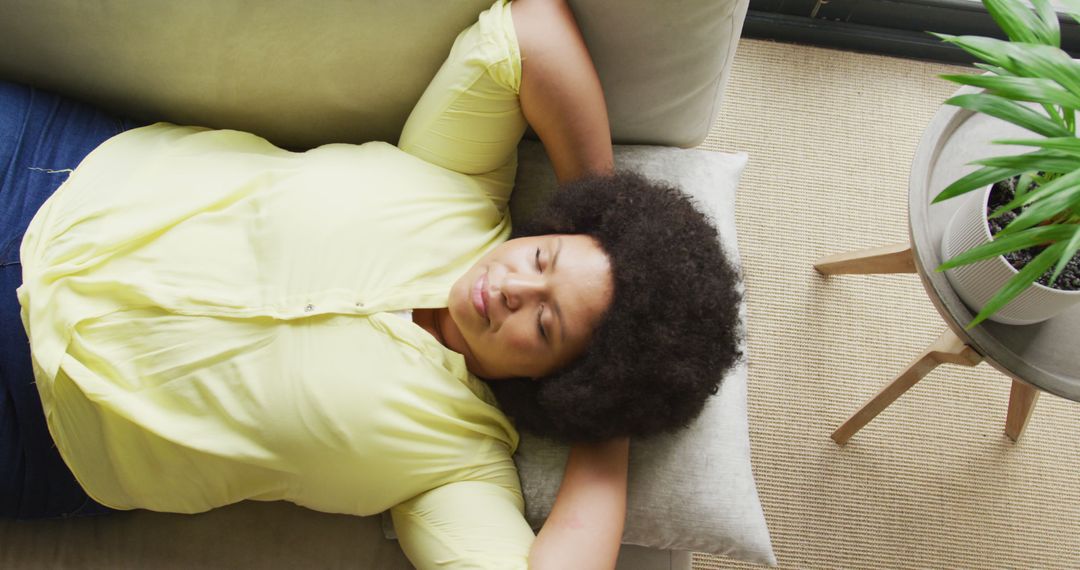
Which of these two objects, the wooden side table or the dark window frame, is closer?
the wooden side table

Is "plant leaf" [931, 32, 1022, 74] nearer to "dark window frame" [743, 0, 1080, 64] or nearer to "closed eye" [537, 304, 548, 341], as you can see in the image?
"closed eye" [537, 304, 548, 341]

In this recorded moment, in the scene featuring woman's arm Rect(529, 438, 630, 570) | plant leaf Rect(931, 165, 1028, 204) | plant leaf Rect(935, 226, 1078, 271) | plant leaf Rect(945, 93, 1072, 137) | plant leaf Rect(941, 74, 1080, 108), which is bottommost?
woman's arm Rect(529, 438, 630, 570)

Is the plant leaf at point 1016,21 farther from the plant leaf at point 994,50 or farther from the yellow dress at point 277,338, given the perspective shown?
the yellow dress at point 277,338

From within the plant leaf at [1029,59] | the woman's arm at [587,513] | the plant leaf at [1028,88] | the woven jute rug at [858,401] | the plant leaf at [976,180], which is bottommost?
the woven jute rug at [858,401]

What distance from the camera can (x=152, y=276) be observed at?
105 cm

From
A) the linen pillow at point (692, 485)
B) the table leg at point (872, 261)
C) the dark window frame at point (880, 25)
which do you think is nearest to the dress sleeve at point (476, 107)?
the linen pillow at point (692, 485)

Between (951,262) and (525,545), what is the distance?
665 mm

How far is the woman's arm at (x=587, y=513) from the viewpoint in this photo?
1.01 metres

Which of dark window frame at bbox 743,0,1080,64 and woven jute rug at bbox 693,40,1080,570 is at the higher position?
dark window frame at bbox 743,0,1080,64

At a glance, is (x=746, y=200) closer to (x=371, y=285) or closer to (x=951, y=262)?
(x=951, y=262)

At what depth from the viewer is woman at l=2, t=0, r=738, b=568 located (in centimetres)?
103

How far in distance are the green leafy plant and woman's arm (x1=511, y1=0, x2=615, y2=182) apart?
1.60ft

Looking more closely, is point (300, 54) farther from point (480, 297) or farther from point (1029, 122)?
point (1029, 122)

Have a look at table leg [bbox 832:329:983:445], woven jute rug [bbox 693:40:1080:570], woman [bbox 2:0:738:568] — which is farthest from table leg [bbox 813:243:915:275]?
woman [bbox 2:0:738:568]
